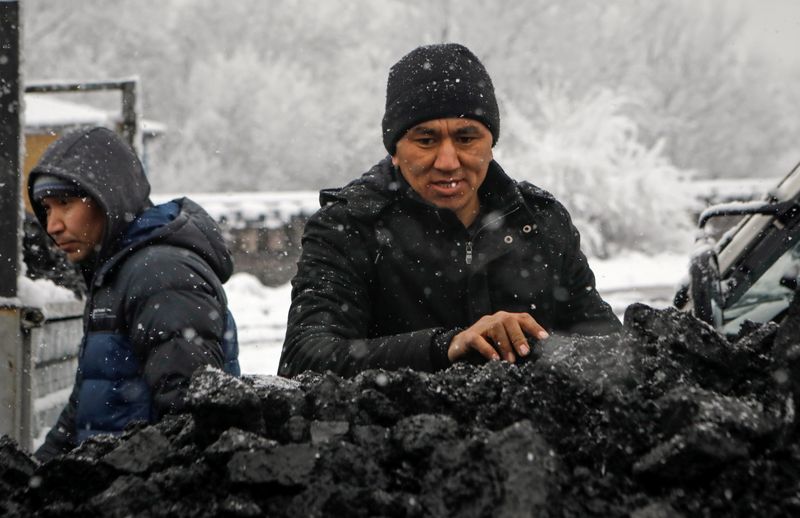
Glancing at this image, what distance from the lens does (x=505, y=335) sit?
186cm

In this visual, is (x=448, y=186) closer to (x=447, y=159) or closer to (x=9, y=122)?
(x=447, y=159)

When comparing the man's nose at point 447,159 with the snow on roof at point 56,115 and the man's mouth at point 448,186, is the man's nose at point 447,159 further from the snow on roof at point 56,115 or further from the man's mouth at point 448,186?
the snow on roof at point 56,115

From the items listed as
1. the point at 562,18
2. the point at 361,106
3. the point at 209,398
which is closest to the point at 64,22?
the point at 361,106

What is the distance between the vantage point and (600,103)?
80.6ft

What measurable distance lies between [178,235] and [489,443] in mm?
1660

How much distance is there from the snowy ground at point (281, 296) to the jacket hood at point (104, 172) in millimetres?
4534

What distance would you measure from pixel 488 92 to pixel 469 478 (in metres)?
1.50

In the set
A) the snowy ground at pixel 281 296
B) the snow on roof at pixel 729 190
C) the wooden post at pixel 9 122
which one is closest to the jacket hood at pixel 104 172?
the wooden post at pixel 9 122

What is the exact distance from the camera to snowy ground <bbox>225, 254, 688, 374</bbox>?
951 centimetres

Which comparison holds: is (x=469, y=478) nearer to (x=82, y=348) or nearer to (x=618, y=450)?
(x=618, y=450)

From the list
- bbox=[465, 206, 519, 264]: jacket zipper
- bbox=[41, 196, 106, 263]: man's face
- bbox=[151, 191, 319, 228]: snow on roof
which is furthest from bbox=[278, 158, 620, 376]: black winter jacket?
bbox=[151, 191, 319, 228]: snow on roof

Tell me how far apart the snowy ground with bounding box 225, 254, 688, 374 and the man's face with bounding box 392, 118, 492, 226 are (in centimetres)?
428

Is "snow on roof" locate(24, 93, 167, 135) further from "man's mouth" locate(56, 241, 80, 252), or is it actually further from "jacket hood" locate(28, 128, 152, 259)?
"man's mouth" locate(56, 241, 80, 252)

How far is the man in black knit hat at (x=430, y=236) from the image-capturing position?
8.01ft
